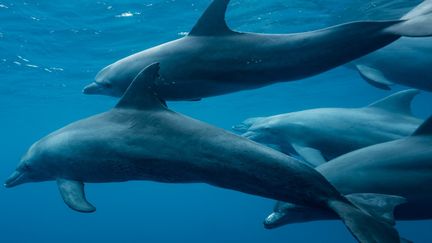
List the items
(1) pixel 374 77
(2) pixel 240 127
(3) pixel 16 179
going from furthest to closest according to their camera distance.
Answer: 1. (2) pixel 240 127
2. (1) pixel 374 77
3. (3) pixel 16 179

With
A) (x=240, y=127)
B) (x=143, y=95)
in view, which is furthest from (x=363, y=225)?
(x=240, y=127)

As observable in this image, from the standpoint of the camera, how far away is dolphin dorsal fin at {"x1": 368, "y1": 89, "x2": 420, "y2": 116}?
25.6ft

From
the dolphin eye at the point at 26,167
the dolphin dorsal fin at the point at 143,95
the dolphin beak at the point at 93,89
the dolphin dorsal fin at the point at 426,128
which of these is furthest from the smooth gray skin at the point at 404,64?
the dolphin eye at the point at 26,167

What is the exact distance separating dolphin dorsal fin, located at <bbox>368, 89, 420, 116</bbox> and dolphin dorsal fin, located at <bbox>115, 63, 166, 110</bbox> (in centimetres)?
528

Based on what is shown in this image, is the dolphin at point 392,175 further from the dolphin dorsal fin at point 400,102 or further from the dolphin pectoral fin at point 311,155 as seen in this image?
the dolphin dorsal fin at point 400,102

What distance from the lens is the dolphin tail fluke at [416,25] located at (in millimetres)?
3953

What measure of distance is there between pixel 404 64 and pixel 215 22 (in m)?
4.68

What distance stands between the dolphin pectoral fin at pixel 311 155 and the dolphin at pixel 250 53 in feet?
10.9

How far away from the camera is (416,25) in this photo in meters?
4.08

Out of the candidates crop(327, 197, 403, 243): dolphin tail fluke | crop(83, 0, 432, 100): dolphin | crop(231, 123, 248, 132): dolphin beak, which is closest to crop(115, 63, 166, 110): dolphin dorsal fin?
crop(83, 0, 432, 100): dolphin

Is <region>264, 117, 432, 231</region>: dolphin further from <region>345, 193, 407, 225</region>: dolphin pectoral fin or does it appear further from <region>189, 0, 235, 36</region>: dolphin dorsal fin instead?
<region>189, 0, 235, 36</region>: dolphin dorsal fin

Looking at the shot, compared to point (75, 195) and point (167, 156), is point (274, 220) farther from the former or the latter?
point (75, 195)

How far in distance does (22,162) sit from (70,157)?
5.87 feet

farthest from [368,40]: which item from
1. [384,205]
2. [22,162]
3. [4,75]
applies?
[4,75]
